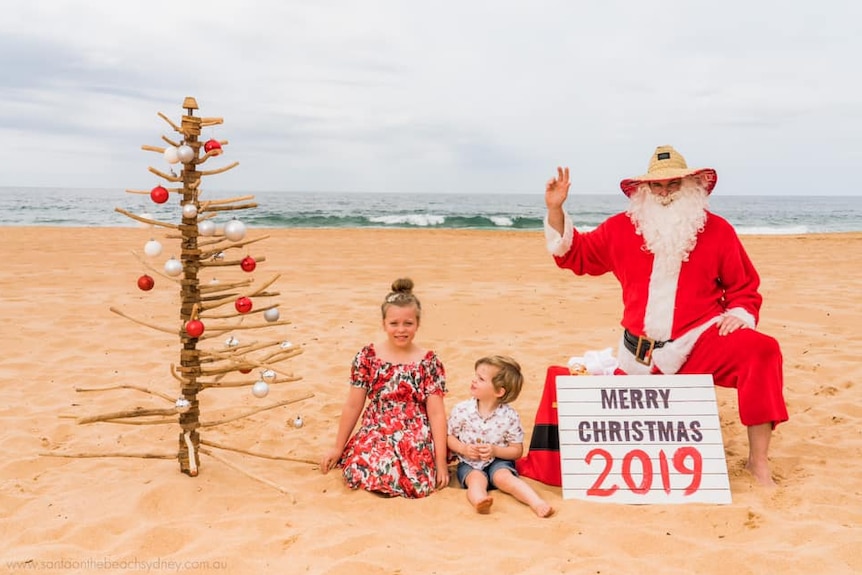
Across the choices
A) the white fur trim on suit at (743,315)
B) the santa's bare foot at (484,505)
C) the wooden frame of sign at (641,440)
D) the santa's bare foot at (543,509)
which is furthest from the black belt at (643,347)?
the santa's bare foot at (484,505)

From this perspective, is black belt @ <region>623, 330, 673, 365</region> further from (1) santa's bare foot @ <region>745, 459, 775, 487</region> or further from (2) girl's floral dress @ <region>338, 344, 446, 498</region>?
(2) girl's floral dress @ <region>338, 344, 446, 498</region>

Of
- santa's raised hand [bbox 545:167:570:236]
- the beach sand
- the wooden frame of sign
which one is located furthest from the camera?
santa's raised hand [bbox 545:167:570:236]

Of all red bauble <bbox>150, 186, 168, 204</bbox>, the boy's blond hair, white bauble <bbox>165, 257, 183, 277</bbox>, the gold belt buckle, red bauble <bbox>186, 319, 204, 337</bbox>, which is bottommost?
the boy's blond hair

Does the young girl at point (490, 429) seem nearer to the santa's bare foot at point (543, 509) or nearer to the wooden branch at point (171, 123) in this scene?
the santa's bare foot at point (543, 509)

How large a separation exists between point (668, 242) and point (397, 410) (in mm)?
1700

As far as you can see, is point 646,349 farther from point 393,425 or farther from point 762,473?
point 393,425

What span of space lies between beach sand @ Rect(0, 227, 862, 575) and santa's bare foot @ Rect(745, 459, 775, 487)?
117 mm

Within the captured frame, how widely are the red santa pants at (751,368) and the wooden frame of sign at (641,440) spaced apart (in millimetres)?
131

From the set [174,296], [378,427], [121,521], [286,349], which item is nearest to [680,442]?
[378,427]

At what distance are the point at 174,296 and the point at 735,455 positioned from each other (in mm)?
7397

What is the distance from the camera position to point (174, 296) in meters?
9.29

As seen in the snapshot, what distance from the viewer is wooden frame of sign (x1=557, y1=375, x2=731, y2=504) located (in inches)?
135

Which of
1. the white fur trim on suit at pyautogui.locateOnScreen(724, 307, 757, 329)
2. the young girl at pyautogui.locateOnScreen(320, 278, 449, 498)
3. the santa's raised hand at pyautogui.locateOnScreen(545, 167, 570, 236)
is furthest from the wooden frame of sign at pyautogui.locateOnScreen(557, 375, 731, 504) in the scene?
the santa's raised hand at pyautogui.locateOnScreen(545, 167, 570, 236)

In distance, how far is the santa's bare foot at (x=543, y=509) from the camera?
10.5 ft
